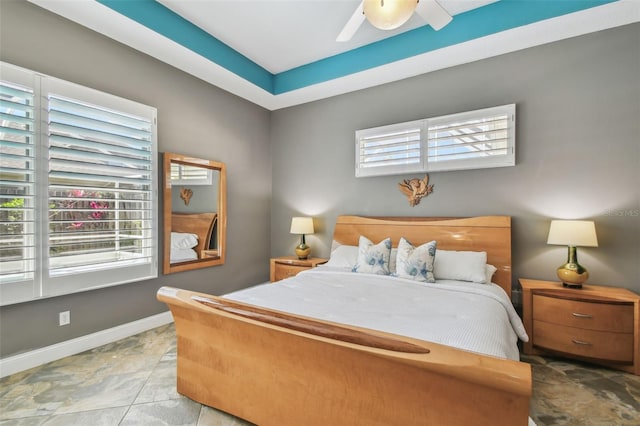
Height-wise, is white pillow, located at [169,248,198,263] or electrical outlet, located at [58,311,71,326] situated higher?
white pillow, located at [169,248,198,263]

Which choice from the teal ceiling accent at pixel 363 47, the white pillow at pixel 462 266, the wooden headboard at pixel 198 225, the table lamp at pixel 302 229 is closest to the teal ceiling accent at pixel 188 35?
the teal ceiling accent at pixel 363 47

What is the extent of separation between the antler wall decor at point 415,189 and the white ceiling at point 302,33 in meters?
1.24

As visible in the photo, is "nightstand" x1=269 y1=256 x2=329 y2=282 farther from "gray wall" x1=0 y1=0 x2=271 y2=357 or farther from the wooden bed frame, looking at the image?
the wooden bed frame

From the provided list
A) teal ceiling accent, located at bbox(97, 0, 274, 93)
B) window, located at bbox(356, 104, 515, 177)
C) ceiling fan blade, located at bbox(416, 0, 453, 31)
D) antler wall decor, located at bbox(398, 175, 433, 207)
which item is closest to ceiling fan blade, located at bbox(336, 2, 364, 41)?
ceiling fan blade, located at bbox(416, 0, 453, 31)

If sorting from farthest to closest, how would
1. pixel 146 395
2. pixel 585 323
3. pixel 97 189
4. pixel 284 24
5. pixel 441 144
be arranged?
1. pixel 441 144
2. pixel 284 24
3. pixel 97 189
4. pixel 585 323
5. pixel 146 395

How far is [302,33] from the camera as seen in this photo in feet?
10.4

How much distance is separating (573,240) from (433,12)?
6.90ft

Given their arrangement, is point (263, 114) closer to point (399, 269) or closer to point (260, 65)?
point (260, 65)

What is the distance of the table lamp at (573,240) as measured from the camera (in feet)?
7.96

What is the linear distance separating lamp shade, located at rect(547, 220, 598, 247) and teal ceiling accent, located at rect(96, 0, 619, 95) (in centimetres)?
174

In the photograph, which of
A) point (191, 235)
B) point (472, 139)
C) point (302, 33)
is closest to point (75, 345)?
point (191, 235)

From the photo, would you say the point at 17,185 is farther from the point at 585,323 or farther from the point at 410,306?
the point at 585,323

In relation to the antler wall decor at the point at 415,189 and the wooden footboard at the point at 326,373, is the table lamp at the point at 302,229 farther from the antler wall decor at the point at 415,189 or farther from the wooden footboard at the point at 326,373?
the wooden footboard at the point at 326,373

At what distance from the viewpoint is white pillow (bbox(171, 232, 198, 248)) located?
10.7ft
